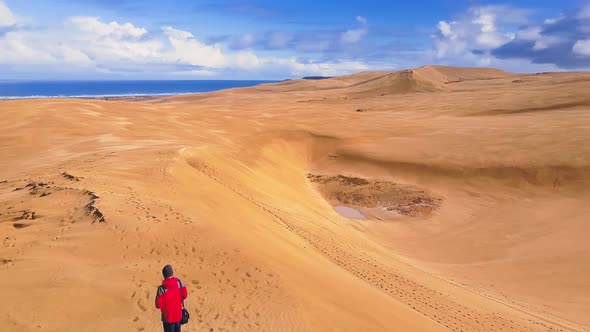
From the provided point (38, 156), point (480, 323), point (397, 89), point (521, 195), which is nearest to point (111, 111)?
point (38, 156)

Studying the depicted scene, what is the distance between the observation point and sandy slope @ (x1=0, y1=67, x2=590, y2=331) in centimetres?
687

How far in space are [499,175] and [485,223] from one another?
610cm

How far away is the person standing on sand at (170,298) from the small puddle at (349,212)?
14.8 m

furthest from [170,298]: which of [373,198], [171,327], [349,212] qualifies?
[373,198]

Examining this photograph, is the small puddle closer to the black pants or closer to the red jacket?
the black pants

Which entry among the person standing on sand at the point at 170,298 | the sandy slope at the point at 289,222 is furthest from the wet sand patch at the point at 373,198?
the person standing on sand at the point at 170,298

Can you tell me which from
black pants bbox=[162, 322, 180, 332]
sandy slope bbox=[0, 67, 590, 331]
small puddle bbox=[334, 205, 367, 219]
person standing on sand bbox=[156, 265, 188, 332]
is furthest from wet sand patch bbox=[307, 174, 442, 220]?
person standing on sand bbox=[156, 265, 188, 332]

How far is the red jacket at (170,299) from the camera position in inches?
203

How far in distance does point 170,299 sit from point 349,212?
51.5 feet

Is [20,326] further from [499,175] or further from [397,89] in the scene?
[397,89]

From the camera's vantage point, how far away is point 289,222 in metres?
13.1

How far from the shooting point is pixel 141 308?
6340mm

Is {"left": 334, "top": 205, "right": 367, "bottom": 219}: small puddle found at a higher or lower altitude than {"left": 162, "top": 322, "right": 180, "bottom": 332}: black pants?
lower

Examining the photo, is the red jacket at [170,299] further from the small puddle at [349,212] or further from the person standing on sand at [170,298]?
the small puddle at [349,212]
